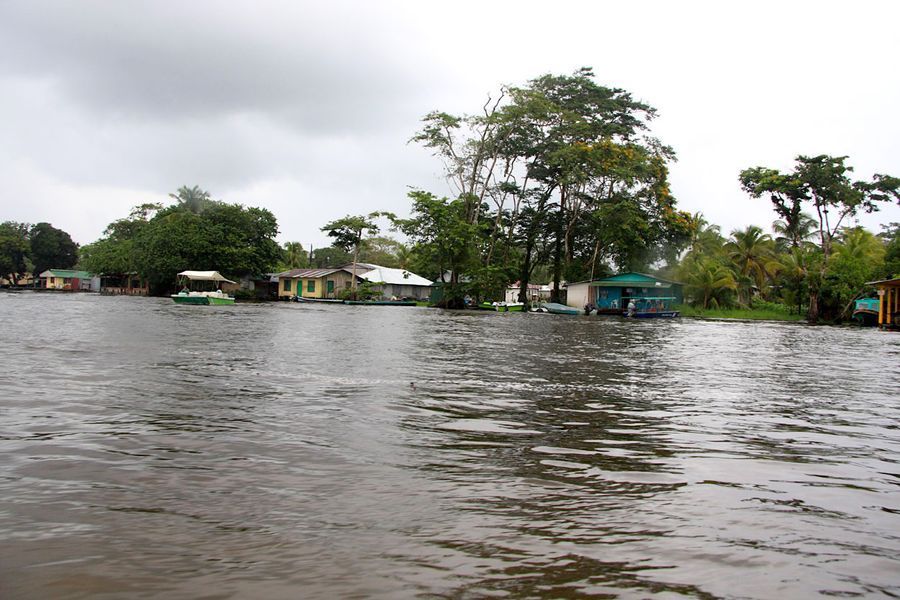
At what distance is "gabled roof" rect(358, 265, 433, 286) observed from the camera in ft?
186

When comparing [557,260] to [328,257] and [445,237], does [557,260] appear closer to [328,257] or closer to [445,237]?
[445,237]

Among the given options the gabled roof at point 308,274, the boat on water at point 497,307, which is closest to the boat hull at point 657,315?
the boat on water at point 497,307

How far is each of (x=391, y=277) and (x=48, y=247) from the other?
49752 mm

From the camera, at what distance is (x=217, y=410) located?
5887 millimetres

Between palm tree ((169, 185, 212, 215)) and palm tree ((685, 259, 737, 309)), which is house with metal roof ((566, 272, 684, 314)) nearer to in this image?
palm tree ((685, 259, 737, 309))

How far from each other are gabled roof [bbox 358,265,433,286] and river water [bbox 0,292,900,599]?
48459 mm

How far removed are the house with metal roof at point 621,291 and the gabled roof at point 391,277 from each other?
17.4 meters

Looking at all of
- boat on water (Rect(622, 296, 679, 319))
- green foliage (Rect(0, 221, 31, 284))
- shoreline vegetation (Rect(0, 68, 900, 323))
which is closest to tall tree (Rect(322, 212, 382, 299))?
shoreline vegetation (Rect(0, 68, 900, 323))

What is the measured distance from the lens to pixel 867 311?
34.2 metres

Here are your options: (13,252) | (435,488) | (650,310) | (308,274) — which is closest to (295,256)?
(308,274)

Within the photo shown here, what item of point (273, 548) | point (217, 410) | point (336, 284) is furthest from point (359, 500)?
point (336, 284)

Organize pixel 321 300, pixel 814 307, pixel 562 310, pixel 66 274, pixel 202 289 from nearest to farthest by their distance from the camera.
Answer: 1. pixel 814 307
2. pixel 562 310
3. pixel 202 289
4. pixel 321 300
5. pixel 66 274

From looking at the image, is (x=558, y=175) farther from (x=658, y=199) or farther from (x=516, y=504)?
(x=516, y=504)

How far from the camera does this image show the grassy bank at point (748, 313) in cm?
4075
